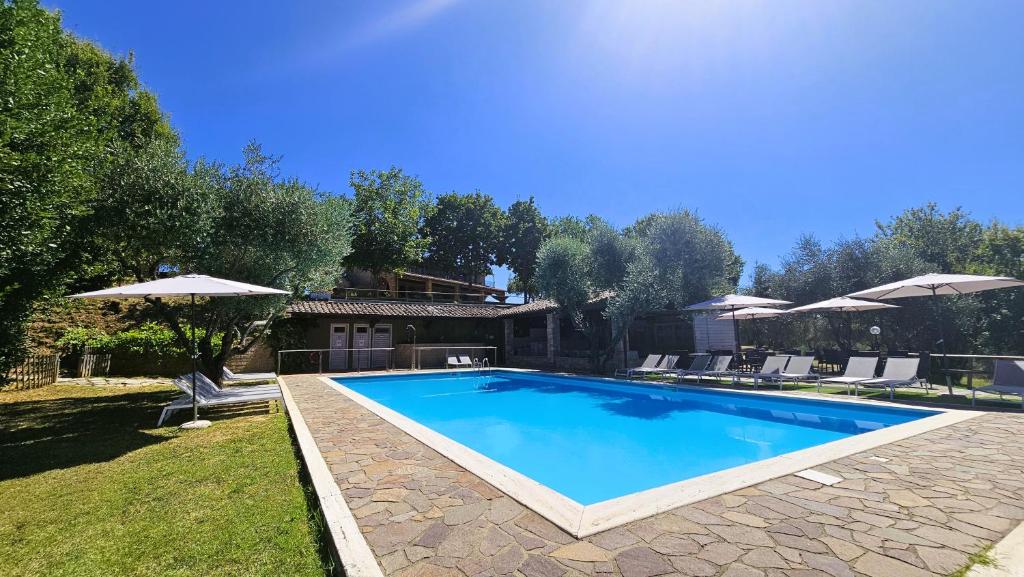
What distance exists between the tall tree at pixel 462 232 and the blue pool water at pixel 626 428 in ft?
82.0

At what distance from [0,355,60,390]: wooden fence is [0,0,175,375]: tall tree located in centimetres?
594

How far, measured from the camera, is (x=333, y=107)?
14094mm

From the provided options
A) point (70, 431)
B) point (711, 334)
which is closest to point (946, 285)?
point (711, 334)

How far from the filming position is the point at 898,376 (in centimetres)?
849

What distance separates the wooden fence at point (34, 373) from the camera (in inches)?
430

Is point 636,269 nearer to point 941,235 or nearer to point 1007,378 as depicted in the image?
point 1007,378

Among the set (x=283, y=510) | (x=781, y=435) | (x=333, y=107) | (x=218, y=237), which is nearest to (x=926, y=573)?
(x=283, y=510)

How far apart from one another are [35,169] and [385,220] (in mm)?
23943

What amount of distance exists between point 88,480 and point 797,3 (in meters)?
14.5

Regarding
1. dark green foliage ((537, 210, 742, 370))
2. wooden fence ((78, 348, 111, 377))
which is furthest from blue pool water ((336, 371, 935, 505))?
wooden fence ((78, 348, 111, 377))

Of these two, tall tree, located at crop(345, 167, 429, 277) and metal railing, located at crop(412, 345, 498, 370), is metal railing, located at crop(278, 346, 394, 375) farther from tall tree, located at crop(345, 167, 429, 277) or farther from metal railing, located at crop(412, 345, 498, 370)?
tall tree, located at crop(345, 167, 429, 277)

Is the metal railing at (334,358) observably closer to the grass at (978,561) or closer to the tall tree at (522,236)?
the grass at (978,561)

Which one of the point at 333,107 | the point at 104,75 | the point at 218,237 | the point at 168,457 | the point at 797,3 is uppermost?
the point at 104,75

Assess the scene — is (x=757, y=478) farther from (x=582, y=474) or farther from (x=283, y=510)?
(x=283, y=510)
